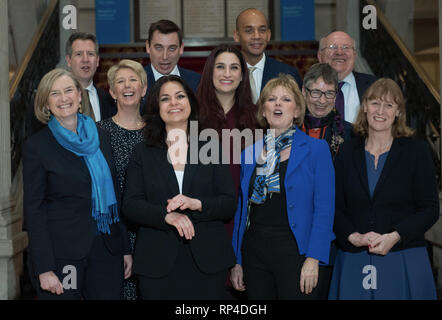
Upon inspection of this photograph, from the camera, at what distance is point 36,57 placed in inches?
234

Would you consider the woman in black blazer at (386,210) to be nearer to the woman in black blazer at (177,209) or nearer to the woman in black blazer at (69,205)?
the woman in black blazer at (177,209)

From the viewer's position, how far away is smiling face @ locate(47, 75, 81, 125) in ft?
9.49

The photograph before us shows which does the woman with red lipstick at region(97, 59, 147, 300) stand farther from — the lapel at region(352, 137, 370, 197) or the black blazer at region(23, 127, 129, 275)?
the lapel at region(352, 137, 370, 197)

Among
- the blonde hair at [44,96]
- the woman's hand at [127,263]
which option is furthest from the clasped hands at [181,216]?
the blonde hair at [44,96]

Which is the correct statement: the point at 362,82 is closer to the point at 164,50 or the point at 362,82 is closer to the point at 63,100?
the point at 164,50

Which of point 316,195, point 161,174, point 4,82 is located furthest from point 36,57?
point 316,195

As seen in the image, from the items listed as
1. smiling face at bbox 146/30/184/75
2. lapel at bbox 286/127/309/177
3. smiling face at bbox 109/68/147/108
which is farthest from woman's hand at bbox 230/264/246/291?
smiling face at bbox 146/30/184/75

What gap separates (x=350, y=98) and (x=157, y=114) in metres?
1.60

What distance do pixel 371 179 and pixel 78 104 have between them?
1.59 metres

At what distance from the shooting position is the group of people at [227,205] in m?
2.71

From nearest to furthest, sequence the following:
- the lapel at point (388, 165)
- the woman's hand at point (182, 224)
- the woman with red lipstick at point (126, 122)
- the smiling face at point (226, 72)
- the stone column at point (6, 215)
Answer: the woman's hand at point (182, 224) → the lapel at point (388, 165) → the woman with red lipstick at point (126, 122) → the smiling face at point (226, 72) → the stone column at point (6, 215)

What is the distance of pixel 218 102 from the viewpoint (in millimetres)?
3395

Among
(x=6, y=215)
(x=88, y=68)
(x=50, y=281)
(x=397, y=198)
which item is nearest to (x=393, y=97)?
(x=397, y=198)
